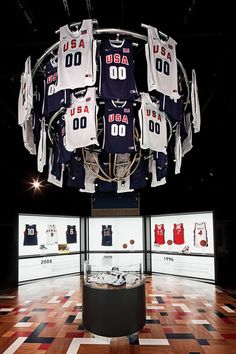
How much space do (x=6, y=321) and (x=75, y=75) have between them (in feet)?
14.7

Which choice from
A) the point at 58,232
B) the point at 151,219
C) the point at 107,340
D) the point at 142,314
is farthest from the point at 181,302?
the point at 58,232

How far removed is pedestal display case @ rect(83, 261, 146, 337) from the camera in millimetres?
4305

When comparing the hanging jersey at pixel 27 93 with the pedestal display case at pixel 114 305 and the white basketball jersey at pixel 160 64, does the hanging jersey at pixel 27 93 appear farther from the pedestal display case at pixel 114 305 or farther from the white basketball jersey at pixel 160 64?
the pedestal display case at pixel 114 305

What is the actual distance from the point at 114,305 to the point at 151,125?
2.67 metres

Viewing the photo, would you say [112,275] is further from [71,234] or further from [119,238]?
[119,238]

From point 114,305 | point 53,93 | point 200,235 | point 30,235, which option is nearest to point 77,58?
point 53,93

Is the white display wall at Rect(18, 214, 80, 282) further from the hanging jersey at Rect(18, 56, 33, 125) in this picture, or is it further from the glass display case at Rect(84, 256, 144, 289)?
the hanging jersey at Rect(18, 56, 33, 125)

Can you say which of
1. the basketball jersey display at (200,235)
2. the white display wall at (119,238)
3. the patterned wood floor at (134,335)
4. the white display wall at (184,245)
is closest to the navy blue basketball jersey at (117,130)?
the patterned wood floor at (134,335)

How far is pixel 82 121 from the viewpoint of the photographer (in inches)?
160

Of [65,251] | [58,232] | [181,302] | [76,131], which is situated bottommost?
[181,302]

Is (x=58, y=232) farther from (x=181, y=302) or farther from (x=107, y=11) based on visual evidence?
(x=107, y=11)

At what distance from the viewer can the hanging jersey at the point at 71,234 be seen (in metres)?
10.1

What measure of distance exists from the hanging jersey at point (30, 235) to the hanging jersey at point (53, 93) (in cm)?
570

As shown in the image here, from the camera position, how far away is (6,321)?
211 inches
